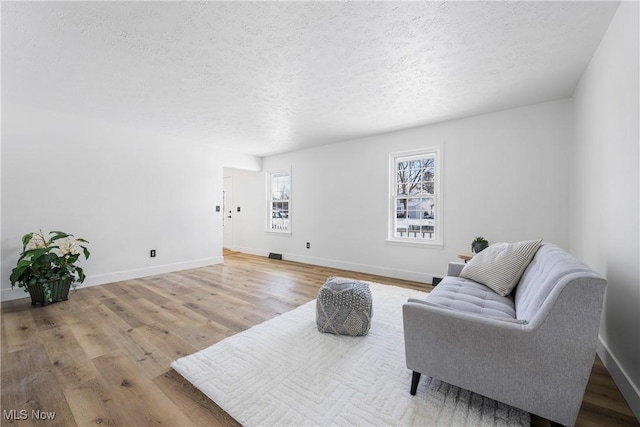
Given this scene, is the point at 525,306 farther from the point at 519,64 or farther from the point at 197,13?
the point at 197,13

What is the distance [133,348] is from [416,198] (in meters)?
3.94

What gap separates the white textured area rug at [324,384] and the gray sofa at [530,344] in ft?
0.57

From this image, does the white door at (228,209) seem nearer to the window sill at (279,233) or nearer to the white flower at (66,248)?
the window sill at (279,233)

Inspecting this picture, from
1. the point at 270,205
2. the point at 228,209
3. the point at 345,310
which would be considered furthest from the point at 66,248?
the point at 228,209

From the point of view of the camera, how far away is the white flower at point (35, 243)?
3.19 m

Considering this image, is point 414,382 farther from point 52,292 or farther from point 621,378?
point 52,292

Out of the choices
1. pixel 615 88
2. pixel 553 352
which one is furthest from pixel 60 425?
pixel 615 88

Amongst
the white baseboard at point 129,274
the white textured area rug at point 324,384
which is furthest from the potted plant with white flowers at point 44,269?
the white textured area rug at point 324,384

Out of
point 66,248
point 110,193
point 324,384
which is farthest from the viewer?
point 110,193

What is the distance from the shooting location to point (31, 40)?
2062mm

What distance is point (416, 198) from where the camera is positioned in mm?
4301

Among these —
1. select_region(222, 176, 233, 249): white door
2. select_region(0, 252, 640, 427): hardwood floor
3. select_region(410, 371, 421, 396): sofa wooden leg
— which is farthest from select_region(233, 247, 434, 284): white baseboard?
select_region(410, 371, 421, 396): sofa wooden leg

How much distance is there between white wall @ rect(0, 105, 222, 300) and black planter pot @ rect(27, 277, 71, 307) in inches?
19.8

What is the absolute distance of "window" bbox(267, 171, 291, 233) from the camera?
6117mm
